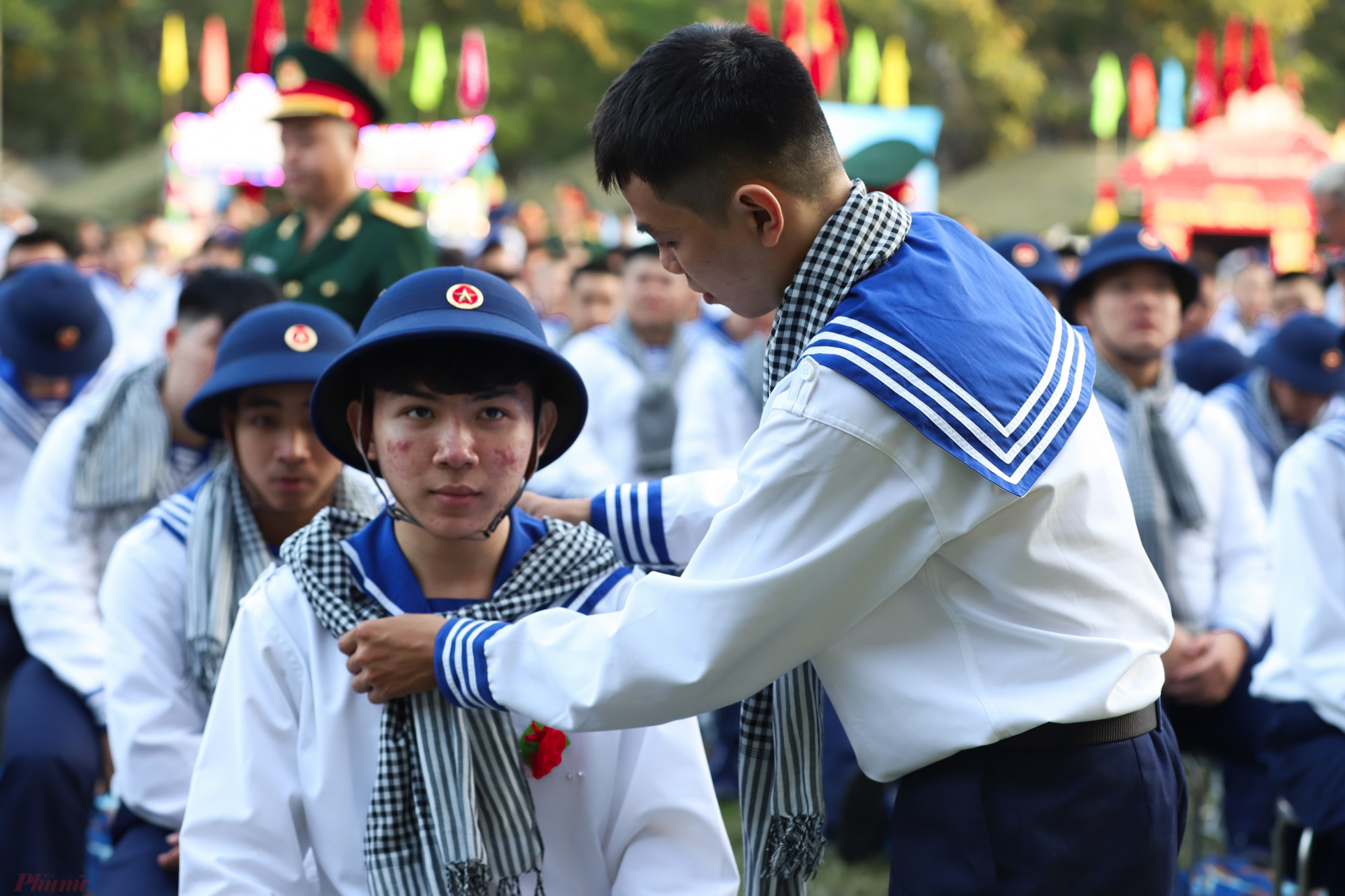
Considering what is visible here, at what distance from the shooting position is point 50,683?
3.43 meters

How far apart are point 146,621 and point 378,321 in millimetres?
1039

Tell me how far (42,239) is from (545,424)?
19.2ft

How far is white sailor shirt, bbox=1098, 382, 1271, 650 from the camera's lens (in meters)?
4.23

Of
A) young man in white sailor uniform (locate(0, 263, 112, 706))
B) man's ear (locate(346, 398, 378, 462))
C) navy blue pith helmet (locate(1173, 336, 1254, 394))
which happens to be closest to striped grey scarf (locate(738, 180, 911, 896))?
man's ear (locate(346, 398, 378, 462))

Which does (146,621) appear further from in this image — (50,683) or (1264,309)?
(1264,309)

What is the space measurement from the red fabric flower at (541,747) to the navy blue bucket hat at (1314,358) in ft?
12.9

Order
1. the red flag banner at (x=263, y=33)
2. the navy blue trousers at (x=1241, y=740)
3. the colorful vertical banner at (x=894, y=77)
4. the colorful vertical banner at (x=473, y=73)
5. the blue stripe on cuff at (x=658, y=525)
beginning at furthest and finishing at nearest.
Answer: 1. the colorful vertical banner at (x=473, y=73)
2. the colorful vertical banner at (x=894, y=77)
3. the red flag banner at (x=263, y=33)
4. the navy blue trousers at (x=1241, y=740)
5. the blue stripe on cuff at (x=658, y=525)

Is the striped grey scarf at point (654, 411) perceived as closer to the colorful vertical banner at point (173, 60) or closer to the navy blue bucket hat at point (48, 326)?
the navy blue bucket hat at point (48, 326)

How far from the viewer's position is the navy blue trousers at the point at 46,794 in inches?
124

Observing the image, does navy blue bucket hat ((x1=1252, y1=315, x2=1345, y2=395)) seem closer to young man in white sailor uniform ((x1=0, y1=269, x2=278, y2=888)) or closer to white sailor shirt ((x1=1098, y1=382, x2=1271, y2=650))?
white sailor shirt ((x1=1098, y1=382, x2=1271, y2=650))

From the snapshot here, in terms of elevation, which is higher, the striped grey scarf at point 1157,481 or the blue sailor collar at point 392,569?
the striped grey scarf at point 1157,481

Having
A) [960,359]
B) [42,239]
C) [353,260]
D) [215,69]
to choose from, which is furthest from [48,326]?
[215,69]

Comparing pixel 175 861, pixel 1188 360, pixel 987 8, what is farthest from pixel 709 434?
pixel 987 8

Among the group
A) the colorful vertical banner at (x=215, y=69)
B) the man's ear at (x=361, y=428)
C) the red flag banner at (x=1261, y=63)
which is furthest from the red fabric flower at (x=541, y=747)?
the red flag banner at (x=1261, y=63)
